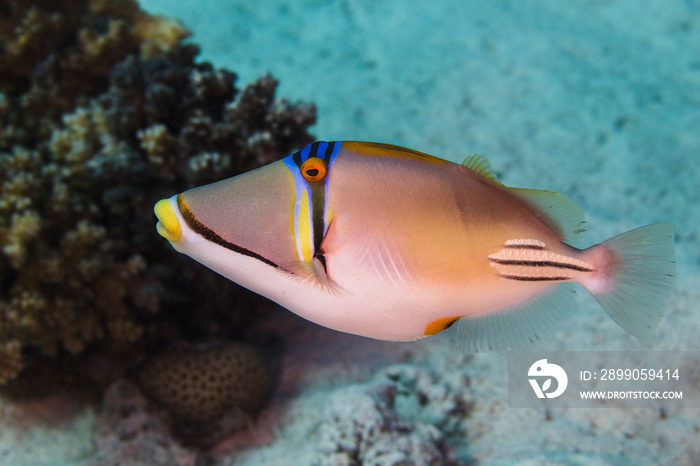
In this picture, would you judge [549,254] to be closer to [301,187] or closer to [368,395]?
[301,187]

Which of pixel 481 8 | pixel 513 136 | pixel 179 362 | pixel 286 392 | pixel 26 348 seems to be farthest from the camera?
pixel 481 8

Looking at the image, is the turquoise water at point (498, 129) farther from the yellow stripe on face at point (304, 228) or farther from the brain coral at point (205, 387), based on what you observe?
the yellow stripe on face at point (304, 228)

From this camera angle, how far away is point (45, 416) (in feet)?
10.4

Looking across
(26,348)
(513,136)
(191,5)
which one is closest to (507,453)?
(26,348)

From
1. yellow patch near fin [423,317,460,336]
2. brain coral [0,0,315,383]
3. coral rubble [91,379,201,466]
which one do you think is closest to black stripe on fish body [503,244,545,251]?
yellow patch near fin [423,317,460,336]

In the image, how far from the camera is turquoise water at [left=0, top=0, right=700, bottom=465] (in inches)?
112

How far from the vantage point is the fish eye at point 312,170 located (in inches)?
50.2

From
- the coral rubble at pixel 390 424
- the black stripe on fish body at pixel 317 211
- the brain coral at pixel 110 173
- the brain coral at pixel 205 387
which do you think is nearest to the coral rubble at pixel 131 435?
the brain coral at pixel 205 387

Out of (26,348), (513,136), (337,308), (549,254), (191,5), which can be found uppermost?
(191,5)

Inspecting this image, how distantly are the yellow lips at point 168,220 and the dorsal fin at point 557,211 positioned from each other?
981 mm

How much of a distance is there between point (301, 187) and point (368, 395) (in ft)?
6.14

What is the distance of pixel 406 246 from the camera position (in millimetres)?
1299

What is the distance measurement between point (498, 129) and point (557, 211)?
4078 mm

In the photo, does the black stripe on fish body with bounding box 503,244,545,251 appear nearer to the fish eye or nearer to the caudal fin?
the caudal fin
